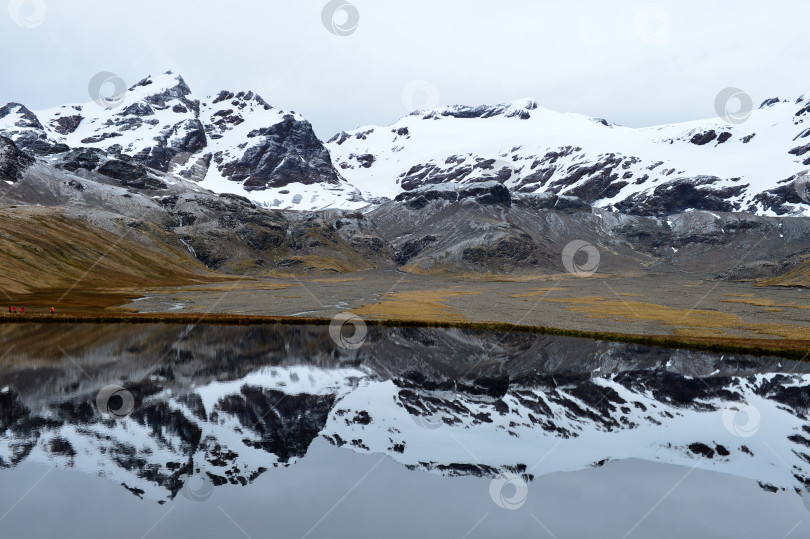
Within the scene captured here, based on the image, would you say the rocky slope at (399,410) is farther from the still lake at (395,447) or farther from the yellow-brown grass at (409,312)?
the yellow-brown grass at (409,312)

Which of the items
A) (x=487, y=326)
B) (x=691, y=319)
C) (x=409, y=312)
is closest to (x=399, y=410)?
(x=487, y=326)

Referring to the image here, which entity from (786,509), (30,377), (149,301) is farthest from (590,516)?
(149,301)

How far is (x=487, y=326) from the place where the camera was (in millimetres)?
75625

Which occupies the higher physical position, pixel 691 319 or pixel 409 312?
pixel 691 319

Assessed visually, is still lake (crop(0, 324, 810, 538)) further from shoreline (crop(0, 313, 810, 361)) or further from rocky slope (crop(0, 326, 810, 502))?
shoreline (crop(0, 313, 810, 361))

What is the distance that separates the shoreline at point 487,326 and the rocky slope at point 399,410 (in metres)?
4.25

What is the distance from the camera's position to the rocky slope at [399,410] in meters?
26.5

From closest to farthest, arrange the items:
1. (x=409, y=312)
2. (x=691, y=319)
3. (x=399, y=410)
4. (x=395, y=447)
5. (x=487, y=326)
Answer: (x=395, y=447), (x=399, y=410), (x=487, y=326), (x=691, y=319), (x=409, y=312)

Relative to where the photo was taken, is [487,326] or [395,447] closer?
[395,447]

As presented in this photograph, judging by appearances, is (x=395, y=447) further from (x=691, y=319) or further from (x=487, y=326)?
(x=691, y=319)

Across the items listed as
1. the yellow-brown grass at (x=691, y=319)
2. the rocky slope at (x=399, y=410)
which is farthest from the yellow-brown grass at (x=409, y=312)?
the rocky slope at (x=399, y=410)

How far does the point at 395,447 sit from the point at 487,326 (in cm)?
4786

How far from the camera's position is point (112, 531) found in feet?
65.2

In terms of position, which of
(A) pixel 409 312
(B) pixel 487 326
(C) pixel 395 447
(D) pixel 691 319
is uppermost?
(C) pixel 395 447
